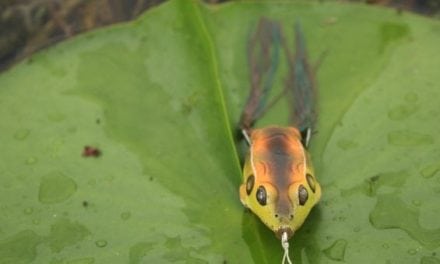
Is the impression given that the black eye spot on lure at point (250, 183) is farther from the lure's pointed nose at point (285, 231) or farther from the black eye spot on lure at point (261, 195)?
the lure's pointed nose at point (285, 231)

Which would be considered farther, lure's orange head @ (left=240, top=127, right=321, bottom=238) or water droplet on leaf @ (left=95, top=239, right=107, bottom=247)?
water droplet on leaf @ (left=95, top=239, right=107, bottom=247)

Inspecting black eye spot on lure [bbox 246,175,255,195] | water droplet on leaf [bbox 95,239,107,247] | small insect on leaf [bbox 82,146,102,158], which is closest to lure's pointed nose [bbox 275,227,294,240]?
black eye spot on lure [bbox 246,175,255,195]

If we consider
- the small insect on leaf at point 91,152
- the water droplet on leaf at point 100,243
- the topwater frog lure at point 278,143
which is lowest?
the water droplet on leaf at point 100,243

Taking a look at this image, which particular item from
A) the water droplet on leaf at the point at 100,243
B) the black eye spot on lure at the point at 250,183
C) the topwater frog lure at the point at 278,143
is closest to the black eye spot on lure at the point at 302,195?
the topwater frog lure at the point at 278,143

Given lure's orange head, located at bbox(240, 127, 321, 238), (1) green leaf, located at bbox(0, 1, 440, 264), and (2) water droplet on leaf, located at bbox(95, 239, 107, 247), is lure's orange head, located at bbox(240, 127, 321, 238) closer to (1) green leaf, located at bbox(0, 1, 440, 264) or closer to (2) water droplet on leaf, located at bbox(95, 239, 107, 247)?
(1) green leaf, located at bbox(0, 1, 440, 264)

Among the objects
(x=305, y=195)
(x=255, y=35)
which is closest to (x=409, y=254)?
(x=305, y=195)

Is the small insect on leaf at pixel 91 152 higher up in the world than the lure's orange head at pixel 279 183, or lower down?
lower down

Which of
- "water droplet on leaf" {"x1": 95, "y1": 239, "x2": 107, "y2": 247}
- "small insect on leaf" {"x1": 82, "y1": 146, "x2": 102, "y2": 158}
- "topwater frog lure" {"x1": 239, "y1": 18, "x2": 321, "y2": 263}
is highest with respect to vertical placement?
"topwater frog lure" {"x1": 239, "y1": 18, "x2": 321, "y2": 263}
